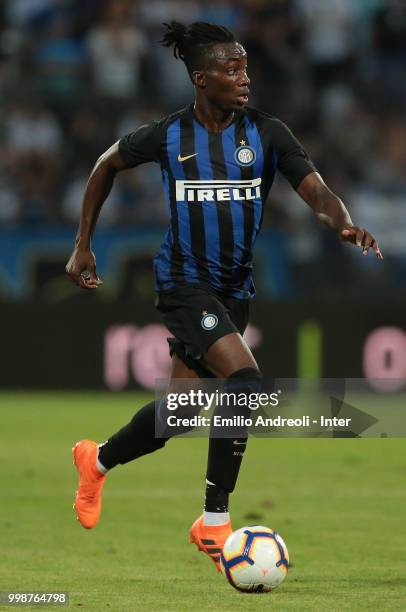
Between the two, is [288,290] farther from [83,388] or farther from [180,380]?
[180,380]

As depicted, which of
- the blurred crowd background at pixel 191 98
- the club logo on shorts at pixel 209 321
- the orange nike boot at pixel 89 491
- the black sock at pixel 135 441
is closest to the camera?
the club logo on shorts at pixel 209 321

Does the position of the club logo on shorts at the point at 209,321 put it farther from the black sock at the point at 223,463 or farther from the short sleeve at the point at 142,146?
the short sleeve at the point at 142,146

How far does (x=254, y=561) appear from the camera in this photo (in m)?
4.95

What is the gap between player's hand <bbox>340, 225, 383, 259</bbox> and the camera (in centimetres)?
505

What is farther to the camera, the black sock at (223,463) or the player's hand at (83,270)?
the player's hand at (83,270)

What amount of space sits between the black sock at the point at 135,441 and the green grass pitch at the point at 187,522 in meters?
0.43

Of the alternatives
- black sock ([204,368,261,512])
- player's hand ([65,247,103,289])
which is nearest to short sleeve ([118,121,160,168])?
player's hand ([65,247,103,289])

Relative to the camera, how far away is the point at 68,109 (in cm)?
1546

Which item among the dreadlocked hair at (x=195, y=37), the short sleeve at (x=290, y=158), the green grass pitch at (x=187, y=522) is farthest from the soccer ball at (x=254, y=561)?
the dreadlocked hair at (x=195, y=37)

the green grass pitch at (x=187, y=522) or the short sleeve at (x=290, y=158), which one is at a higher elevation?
the short sleeve at (x=290, y=158)

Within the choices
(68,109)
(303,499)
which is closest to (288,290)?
(68,109)

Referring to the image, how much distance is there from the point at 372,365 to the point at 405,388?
43 cm

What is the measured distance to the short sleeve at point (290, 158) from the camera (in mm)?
5512

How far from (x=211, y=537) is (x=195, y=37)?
1959 millimetres
